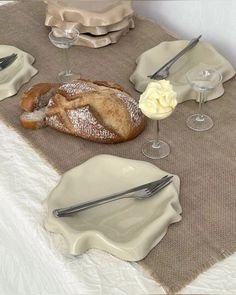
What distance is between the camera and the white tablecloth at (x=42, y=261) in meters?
0.62

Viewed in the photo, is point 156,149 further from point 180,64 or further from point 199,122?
point 180,64

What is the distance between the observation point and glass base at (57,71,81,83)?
1010 mm

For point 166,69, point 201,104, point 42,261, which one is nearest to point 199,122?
point 201,104

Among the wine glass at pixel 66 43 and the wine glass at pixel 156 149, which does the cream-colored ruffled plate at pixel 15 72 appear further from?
the wine glass at pixel 156 149

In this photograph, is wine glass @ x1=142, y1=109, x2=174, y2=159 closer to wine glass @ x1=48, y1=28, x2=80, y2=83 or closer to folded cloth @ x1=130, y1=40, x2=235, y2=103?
folded cloth @ x1=130, y1=40, x2=235, y2=103

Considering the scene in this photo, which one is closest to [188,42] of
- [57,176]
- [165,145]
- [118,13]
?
[118,13]

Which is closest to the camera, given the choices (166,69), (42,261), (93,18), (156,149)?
(42,261)

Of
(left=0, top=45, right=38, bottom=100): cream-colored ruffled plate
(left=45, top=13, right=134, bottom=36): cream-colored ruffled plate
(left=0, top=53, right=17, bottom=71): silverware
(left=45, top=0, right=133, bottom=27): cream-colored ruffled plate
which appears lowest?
(left=0, top=45, right=38, bottom=100): cream-colored ruffled plate

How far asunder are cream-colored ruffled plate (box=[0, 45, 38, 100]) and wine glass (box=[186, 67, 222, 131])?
1.12 feet

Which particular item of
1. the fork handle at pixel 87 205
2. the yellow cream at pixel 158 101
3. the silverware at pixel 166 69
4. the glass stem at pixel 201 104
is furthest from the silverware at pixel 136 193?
the silverware at pixel 166 69

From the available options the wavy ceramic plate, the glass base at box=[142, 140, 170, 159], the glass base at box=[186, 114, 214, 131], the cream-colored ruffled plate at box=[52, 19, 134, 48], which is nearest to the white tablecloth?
the wavy ceramic plate

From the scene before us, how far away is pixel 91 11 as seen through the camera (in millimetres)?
1123

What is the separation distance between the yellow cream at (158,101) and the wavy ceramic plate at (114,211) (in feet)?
0.26

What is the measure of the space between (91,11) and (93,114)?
15.3 inches
